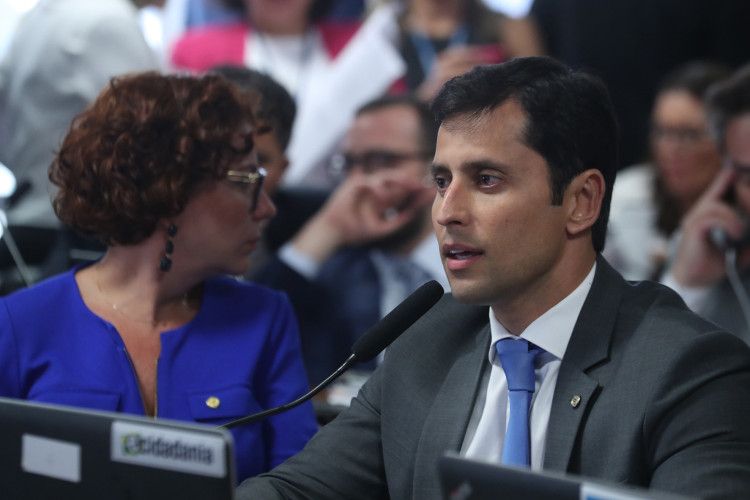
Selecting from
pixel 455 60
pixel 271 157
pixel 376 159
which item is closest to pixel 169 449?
pixel 271 157

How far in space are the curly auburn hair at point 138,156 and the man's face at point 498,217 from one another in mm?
622

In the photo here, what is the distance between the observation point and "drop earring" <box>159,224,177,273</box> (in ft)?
6.86

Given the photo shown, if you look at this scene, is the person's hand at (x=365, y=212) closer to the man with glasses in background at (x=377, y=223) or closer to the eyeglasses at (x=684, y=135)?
the man with glasses in background at (x=377, y=223)

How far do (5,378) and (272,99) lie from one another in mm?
1311

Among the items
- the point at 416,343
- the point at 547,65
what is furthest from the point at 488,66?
the point at 416,343

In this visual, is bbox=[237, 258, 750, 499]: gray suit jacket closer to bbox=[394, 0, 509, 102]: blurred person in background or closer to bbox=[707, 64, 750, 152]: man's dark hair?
bbox=[707, 64, 750, 152]: man's dark hair

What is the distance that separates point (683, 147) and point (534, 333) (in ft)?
8.01

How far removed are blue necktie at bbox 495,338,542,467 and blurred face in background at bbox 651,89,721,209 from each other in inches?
93.2

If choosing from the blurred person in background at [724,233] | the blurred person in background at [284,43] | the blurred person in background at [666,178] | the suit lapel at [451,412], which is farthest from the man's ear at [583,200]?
the blurred person in background at [284,43]

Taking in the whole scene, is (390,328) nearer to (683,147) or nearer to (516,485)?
(516,485)

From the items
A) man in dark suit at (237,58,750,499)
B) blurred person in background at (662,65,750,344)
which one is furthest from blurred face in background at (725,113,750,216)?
man in dark suit at (237,58,750,499)

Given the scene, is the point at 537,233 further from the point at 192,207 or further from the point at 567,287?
the point at 192,207

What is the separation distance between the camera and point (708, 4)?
14.4 feet

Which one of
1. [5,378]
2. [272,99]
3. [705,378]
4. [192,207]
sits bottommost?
[5,378]
